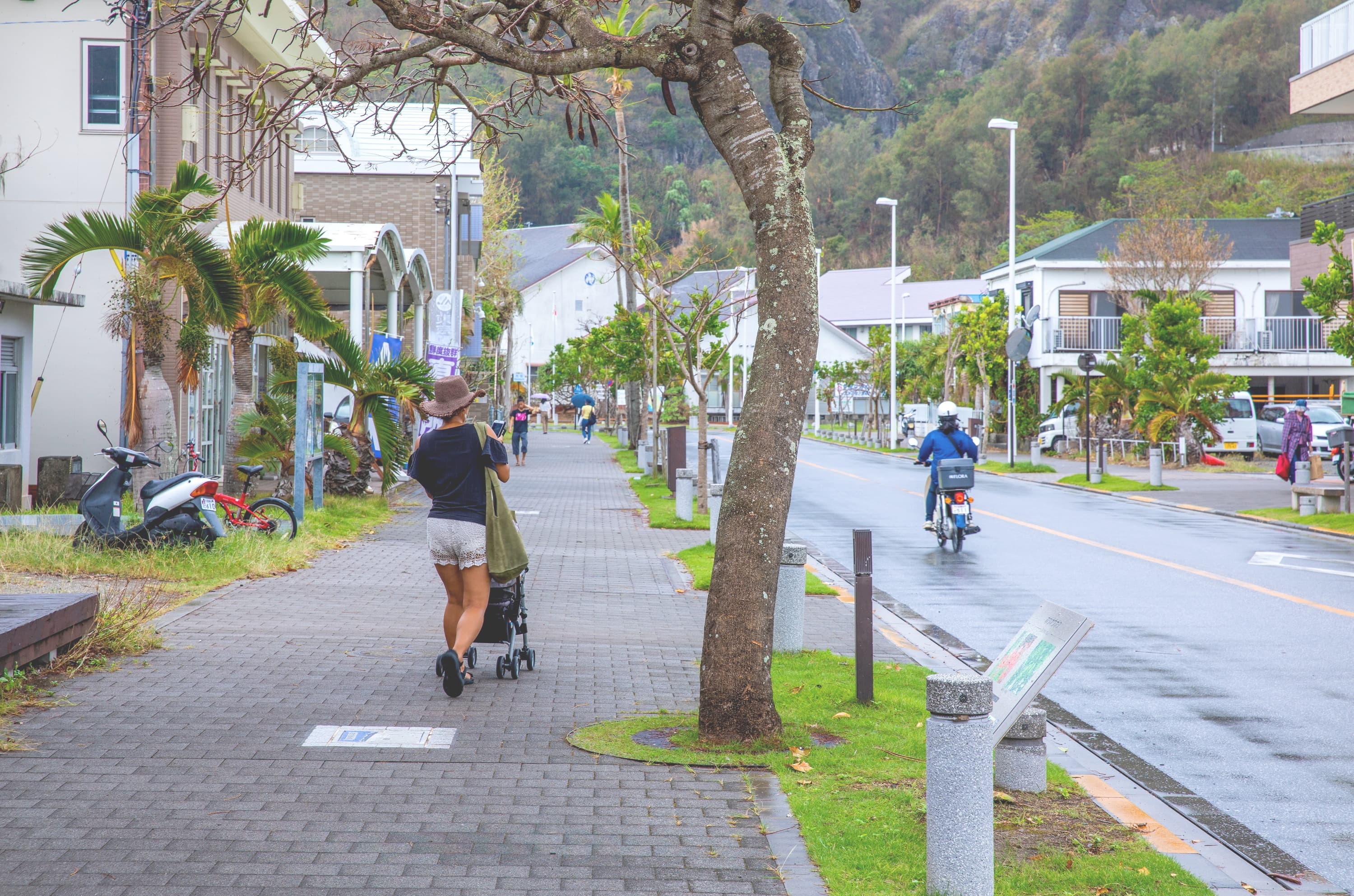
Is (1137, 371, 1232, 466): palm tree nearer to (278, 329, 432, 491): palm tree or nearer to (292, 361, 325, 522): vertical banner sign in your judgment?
A: (278, 329, 432, 491): palm tree

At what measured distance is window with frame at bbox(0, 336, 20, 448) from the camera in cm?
1579

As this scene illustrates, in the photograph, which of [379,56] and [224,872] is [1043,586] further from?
[224,872]

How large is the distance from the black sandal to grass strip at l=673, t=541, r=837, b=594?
4106mm

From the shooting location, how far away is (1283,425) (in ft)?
120

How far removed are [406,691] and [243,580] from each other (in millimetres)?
5131

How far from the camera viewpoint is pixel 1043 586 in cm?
1352

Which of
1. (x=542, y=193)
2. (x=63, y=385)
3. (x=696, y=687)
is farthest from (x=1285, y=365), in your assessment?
(x=542, y=193)

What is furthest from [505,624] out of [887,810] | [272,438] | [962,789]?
[272,438]

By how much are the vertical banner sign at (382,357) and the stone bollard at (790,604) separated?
12453 millimetres

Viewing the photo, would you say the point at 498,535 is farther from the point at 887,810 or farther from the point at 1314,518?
the point at 1314,518

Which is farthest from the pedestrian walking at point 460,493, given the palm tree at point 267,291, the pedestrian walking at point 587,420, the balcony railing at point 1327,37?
the pedestrian walking at point 587,420

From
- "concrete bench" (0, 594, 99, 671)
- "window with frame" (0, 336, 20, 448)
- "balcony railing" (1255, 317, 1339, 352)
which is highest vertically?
"balcony railing" (1255, 317, 1339, 352)

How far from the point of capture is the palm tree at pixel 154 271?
47.8 ft

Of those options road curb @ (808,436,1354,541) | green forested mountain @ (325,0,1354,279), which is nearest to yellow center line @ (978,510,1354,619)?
road curb @ (808,436,1354,541)
